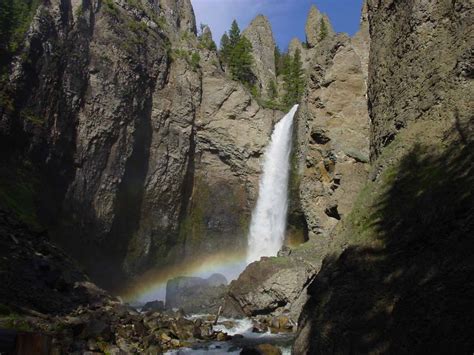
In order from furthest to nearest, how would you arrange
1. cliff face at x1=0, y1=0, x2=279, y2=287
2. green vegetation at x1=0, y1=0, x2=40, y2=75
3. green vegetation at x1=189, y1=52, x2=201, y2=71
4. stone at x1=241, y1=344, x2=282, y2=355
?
green vegetation at x1=189, y1=52, x2=201, y2=71, cliff face at x1=0, y1=0, x2=279, y2=287, green vegetation at x1=0, y1=0, x2=40, y2=75, stone at x1=241, y1=344, x2=282, y2=355

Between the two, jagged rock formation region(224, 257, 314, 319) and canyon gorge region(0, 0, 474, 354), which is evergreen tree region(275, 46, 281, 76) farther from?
jagged rock formation region(224, 257, 314, 319)

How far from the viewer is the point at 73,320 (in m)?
17.8

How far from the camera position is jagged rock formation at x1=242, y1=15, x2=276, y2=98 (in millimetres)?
74500

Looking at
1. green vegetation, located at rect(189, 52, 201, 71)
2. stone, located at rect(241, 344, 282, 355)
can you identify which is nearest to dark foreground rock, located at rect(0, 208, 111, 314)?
stone, located at rect(241, 344, 282, 355)

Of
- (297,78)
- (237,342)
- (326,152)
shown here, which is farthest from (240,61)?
(237,342)

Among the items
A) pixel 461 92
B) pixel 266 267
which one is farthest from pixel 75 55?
pixel 461 92

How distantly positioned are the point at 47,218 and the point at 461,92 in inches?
1176

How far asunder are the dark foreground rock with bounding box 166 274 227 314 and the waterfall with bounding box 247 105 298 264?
29.0 feet

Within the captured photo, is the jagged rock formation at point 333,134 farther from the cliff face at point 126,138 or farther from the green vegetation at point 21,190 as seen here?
the green vegetation at point 21,190

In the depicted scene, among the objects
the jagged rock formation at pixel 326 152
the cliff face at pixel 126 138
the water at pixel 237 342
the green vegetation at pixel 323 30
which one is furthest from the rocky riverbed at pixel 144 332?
the green vegetation at pixel 323 30

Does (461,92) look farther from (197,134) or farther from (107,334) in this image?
(197,134)

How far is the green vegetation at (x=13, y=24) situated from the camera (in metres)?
32.5

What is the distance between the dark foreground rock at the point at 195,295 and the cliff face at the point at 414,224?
1762 cm

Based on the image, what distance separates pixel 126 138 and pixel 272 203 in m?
15.4
